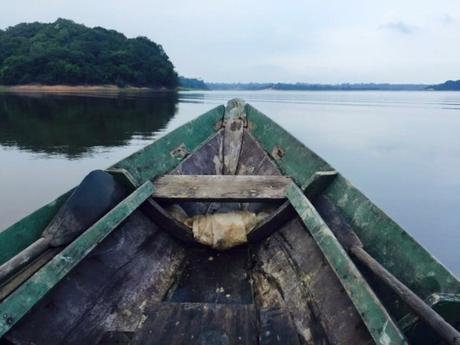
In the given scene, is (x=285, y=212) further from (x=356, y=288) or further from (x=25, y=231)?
(x=25, y=231)

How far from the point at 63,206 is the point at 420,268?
2.62 meters

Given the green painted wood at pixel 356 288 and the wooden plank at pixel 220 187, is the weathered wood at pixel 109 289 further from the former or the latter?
the green painted wood at pixel 356 288

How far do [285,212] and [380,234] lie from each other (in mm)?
829

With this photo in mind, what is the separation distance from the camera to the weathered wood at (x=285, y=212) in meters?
3.44

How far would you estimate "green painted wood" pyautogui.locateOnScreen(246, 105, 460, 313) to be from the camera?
2.50 meters

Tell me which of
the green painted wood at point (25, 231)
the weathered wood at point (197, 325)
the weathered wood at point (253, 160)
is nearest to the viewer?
the weathered wood at point (197, 325)

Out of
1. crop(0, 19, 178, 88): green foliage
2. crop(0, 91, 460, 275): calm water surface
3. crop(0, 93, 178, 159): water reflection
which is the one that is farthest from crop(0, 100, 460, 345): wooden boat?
crop(0, 19, 178, 88): green foliage

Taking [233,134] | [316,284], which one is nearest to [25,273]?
[316,284]

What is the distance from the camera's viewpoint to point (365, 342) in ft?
7.09

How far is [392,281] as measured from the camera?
2.25 metres

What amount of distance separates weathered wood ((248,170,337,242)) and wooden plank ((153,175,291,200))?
0.45ft

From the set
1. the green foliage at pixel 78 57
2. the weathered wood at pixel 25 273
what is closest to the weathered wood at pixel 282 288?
the weathered wood at pixel 25 273

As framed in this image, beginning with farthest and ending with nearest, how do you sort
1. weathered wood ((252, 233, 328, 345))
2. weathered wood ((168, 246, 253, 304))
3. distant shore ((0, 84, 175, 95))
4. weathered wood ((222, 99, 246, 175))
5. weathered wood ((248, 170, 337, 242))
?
distant shore ((0, 84, 175, 95))
weathered wood ((222, 99, 246, 175))
weathered wood ((248, 170, 337, 242))
weathered wood ((168, 246, 253, 304))
weathered wood ((252, 233, 328, 345))

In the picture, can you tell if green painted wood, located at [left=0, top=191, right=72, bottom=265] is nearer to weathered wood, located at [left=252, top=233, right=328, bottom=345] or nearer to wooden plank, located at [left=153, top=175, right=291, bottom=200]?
wooden plank, located at [left=153, top=175, right=291, bottom=200]
